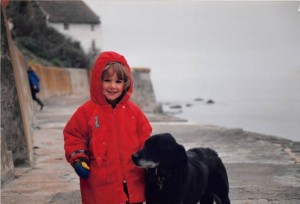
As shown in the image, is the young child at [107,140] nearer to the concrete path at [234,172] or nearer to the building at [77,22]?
the concrete path at [234,172]

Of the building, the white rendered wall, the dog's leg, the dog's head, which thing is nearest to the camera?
the dog's head

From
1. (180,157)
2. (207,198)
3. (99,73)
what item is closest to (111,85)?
(99,73)

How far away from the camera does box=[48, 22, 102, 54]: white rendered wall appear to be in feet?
213

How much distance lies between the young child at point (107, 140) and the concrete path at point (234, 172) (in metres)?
→ 1.83

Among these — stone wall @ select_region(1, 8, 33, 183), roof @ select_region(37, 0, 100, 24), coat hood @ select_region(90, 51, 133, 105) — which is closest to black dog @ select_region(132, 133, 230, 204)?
coat hood @ select_region(90, 51, 133, 105)

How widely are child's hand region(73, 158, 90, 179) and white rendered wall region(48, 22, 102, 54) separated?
2394 inches

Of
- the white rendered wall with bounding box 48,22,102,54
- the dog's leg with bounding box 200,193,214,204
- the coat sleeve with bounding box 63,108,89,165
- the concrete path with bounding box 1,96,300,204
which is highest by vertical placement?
the coat sleeve with bounding box 63,108,89,165

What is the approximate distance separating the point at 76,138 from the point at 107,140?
25 cm

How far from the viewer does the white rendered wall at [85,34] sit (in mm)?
64938

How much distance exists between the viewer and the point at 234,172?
7309mm

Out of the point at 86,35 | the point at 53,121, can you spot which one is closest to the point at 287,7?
the point at 53,121

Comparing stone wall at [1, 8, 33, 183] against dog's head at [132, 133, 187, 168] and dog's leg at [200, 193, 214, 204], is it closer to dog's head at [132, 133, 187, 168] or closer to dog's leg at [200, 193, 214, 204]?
dog's leg at [200, 193, 214, 204]

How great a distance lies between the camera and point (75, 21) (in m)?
65.9

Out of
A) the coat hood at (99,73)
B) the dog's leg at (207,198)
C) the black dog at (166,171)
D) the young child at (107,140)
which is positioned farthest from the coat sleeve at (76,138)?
the dog's leg at (207,198)
